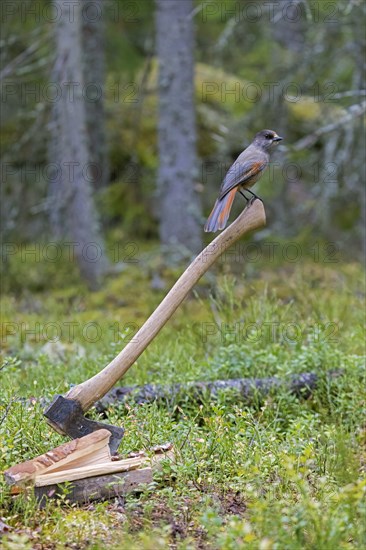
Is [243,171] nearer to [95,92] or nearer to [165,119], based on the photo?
[165,119]

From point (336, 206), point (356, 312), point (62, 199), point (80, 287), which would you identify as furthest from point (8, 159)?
point (356, 312)

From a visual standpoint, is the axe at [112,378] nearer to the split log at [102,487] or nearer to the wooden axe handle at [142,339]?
the wooden axe handle at [142,339]

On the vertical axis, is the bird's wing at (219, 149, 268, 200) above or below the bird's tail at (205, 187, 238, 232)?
above

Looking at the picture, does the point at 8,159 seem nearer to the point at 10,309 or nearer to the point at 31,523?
the point at 10,309

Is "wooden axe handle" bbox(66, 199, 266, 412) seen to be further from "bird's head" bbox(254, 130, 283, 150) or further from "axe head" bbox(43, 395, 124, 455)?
"bird's head" bbox(254, 130, 283, 150)

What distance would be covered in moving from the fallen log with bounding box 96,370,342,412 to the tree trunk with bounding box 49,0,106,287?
5.40 metres

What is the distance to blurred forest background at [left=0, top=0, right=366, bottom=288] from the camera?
10172 millimetres

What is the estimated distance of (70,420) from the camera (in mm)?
4074

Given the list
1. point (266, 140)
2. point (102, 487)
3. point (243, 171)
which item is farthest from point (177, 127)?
point (102, 487)

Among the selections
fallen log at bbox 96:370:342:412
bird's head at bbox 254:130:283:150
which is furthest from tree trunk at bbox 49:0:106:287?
bird's head at bbox 254:130:283:150

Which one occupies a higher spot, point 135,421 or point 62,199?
point 62,199

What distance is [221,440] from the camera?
427cm

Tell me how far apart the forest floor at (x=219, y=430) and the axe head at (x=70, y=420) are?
0.20 meters

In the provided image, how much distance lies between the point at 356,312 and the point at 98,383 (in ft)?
11.4
